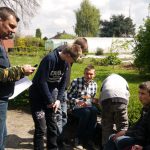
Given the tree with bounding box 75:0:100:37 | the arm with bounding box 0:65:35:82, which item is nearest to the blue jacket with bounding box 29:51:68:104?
the arm with bounding box 0:65:35:82

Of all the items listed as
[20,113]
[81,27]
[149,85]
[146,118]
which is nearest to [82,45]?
[149,85]

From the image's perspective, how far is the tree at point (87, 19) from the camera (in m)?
76.4

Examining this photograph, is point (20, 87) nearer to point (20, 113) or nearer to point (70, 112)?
point (70, 112)

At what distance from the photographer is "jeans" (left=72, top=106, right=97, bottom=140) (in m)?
6.12

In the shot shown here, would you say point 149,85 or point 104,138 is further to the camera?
point 104,138

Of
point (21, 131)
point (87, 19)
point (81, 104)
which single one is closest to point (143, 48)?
point (21, 131)

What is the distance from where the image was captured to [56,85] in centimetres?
542

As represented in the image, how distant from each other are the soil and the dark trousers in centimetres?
59

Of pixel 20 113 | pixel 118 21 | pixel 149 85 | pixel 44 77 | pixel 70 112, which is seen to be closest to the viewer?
pixel 149 85

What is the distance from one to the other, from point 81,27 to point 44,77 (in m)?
71.9

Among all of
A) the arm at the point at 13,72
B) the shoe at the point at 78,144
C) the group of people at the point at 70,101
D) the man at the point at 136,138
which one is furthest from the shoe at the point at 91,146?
the arm at the point at 13,72

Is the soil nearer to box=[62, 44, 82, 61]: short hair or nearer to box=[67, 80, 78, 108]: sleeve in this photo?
box=[67, 80, 78, 108]: sleeve

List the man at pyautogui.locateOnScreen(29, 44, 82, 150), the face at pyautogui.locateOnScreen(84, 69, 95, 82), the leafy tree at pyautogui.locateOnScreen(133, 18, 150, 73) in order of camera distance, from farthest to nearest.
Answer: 1. the leafy tree at pyautogui.locateOnScreen(133, 18, 150, 73)
2. the face at pyautogui.locateOnScreen(84, 69, 95, 82)
3. the man at pyautogui.locateOnScreen(29, 44, 82, 150)

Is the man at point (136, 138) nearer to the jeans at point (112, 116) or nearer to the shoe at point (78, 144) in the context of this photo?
the jeans at point (112, 116)
